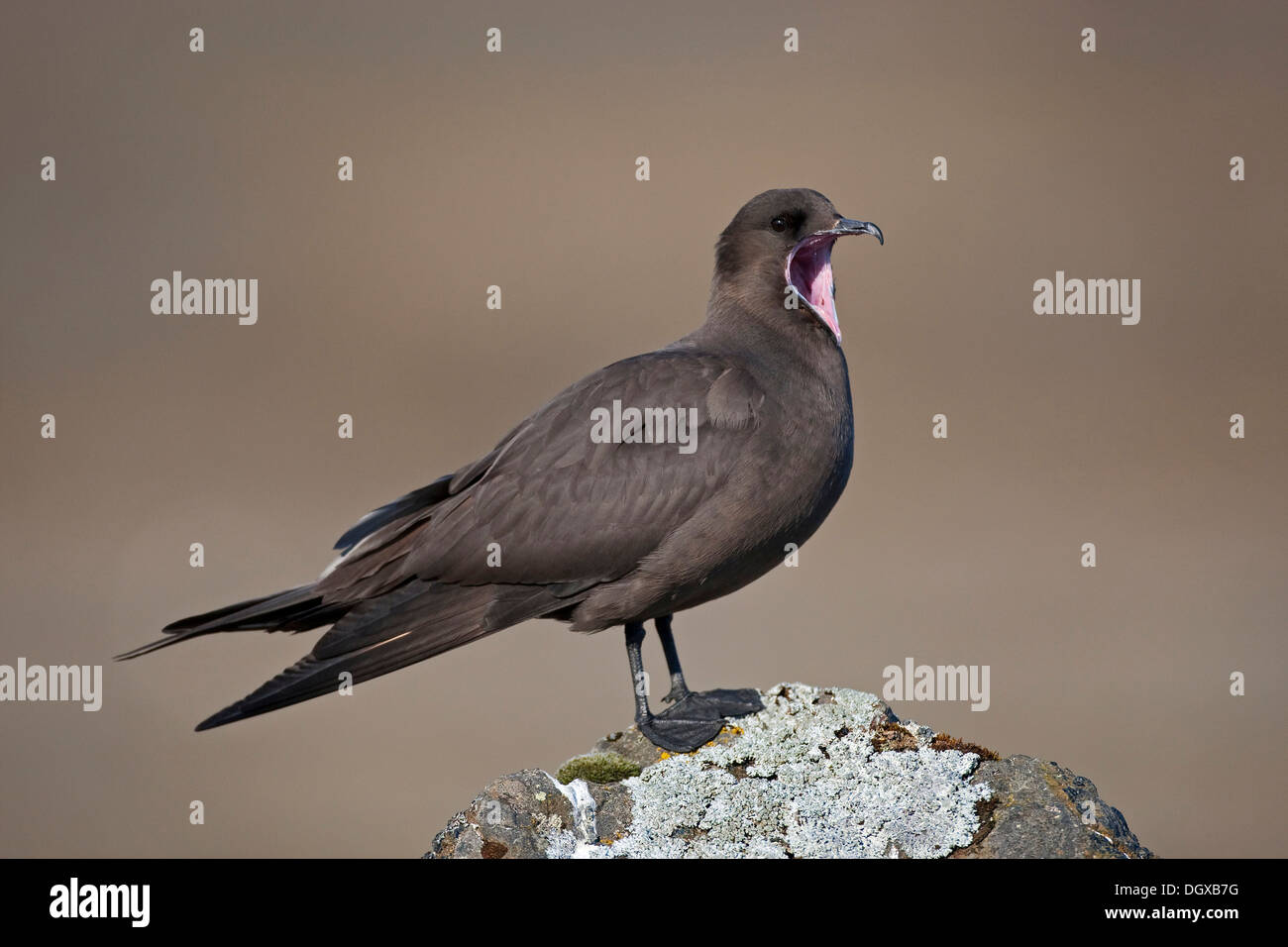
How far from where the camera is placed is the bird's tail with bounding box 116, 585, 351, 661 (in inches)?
262

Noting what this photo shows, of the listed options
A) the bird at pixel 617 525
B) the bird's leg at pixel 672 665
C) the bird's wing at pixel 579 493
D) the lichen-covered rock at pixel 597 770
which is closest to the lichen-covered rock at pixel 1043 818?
the bird at pixel 617 525

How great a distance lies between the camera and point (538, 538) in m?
6.85

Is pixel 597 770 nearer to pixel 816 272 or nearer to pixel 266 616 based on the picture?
pixel 266 616

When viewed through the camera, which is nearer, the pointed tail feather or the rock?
the rock

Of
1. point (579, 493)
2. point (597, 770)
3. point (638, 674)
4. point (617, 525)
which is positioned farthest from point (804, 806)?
point (579, 493)

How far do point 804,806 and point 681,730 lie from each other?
0.86 metres

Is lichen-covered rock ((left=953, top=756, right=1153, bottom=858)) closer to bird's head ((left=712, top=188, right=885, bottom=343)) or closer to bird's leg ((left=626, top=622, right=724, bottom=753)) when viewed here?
bird's leg ((left=626, top=622, right=724, bottom=753))

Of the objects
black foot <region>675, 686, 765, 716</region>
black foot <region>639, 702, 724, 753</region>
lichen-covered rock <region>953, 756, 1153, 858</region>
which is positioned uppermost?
black foot <region>675, 686, 765, 716</region>

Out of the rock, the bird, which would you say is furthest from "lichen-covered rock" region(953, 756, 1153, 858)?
the bird

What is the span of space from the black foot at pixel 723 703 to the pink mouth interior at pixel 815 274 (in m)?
1.98

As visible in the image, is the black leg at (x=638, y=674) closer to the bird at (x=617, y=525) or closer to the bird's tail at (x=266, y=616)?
the bird at (x=617, y=525)

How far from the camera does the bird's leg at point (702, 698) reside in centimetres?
696

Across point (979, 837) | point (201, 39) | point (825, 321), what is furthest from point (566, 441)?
point (201, 39)

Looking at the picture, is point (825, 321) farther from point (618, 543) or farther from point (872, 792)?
point (872, 792)
